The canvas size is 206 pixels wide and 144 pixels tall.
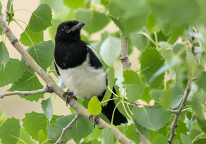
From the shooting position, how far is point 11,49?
11.0 feet

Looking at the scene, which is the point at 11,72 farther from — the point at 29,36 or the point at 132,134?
the point at 132,134

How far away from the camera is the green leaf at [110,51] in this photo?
99 centimetres

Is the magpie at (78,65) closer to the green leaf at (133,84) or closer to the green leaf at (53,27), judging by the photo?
the green leaf at (53,27)

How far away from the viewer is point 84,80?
115 cm

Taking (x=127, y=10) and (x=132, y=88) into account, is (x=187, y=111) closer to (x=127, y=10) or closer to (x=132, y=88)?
(x=132, y=88)

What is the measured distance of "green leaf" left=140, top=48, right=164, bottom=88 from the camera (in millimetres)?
770

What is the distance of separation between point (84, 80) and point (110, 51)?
8.6 inches

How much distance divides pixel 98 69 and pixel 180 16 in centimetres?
101

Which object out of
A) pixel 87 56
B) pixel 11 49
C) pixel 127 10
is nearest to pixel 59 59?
pixel 87 56

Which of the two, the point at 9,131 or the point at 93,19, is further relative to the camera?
the point at 93,19

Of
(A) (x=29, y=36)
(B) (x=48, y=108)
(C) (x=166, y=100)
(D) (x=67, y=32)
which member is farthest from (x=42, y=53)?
(C) (x=166, y=100)

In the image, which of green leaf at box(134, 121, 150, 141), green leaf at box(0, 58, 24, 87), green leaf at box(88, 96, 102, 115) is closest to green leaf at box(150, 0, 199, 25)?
green leaf at box(88, 96, 102, 115)

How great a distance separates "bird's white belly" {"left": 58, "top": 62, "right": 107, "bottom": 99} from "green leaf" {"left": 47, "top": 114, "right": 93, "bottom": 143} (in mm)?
245

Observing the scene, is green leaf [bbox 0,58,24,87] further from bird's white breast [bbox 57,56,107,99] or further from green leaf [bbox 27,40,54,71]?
bird's white breast [bbox 57,56,107,99]
